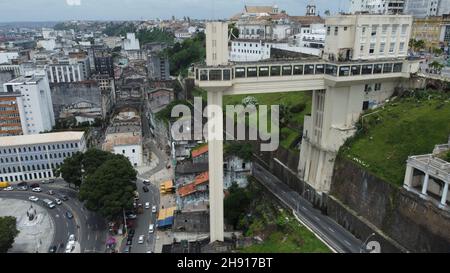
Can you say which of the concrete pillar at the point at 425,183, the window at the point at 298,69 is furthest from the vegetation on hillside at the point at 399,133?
the window at the point at 298,69

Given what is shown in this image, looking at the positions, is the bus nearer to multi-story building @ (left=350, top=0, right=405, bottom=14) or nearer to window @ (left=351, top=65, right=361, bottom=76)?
window @ (left=351, top=65, right=361, bottom=76)

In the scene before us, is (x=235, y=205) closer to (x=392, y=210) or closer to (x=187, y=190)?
(x=187, y=190)

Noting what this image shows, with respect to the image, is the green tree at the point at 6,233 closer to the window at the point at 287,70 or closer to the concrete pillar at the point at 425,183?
the window at the point at 287,70

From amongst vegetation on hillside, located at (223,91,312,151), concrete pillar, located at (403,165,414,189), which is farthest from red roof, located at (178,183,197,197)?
concrete pillar, located at (403,165,414,189)

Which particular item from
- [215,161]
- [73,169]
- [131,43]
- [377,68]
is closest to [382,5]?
[377,68]
